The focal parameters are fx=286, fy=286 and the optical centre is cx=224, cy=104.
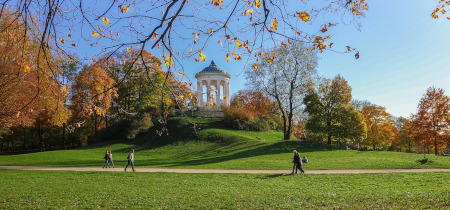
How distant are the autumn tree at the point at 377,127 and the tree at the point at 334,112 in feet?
44.2

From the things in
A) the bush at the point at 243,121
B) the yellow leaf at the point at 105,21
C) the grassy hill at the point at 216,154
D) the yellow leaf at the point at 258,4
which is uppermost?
the yellow leaf at the point at 258,4

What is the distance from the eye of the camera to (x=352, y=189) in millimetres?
11078

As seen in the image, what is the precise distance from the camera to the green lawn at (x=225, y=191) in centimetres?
867

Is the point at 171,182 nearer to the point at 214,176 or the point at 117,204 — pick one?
the point at 214,176

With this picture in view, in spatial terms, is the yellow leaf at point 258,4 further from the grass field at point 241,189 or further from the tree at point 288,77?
the tree at point 288,77

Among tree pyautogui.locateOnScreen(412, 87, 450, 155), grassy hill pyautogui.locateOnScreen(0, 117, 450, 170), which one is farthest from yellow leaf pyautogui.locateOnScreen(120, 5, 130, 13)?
tree pyautogui.locateOnScreen(412, 87, 450, 155)

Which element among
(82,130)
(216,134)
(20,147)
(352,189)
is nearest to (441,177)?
(352,189)

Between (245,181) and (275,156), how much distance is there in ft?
39.2

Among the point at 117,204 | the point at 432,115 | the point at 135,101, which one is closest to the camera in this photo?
the point at 117,204

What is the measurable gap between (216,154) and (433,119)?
25.7 metres

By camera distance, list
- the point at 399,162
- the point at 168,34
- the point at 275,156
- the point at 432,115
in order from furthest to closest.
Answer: the point at 432,115 < the point at 275,156 < the point at 399,162 < the point at 168,34

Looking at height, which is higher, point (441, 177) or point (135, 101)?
point (135, 101)

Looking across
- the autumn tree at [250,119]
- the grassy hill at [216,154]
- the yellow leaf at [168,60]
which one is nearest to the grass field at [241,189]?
the grassy hill at [216,154]

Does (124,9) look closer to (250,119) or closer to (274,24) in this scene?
(274,24)
